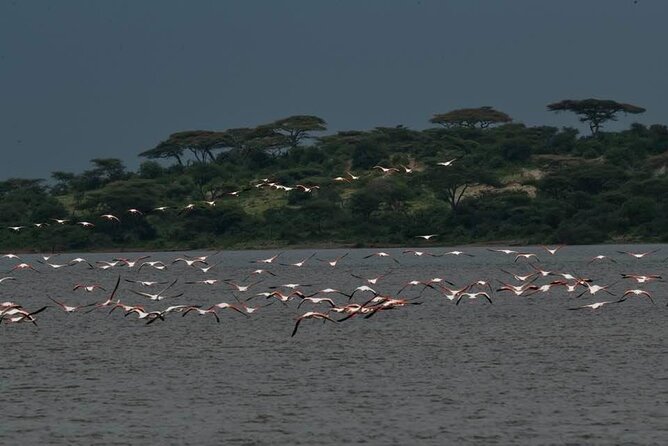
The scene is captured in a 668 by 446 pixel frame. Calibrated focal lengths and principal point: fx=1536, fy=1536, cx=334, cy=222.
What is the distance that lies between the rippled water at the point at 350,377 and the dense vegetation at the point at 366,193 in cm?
5665

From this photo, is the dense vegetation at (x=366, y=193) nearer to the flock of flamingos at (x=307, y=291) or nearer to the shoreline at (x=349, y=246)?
the shoreline at (x=349, y=246)

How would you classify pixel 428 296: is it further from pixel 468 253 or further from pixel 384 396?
pixel 468 253

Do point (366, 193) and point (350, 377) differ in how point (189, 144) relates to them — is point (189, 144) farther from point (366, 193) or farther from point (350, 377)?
point (350, 377)

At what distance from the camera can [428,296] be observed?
61.6 metres

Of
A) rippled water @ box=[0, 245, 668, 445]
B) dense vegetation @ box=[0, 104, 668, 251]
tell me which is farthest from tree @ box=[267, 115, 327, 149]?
rippled water @ box=[0, 245, 668, 445]

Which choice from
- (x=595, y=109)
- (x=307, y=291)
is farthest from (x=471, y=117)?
(x=307, y=291)

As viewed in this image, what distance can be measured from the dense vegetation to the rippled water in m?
56.6

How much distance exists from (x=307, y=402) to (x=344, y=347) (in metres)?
9.90

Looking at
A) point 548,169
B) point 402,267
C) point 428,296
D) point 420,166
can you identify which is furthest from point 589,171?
point 428,296

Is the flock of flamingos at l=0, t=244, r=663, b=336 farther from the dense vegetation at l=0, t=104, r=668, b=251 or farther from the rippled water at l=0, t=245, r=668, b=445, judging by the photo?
the dense vegetation at l=0, t=104, r=668, b=251

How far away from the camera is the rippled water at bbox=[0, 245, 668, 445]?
90.8 ft

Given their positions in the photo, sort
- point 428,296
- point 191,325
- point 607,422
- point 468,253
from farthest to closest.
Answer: point 468,253 → point 428,296 → point 191,325 → point 607,422

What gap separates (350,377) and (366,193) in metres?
84.2

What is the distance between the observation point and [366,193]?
118 m
